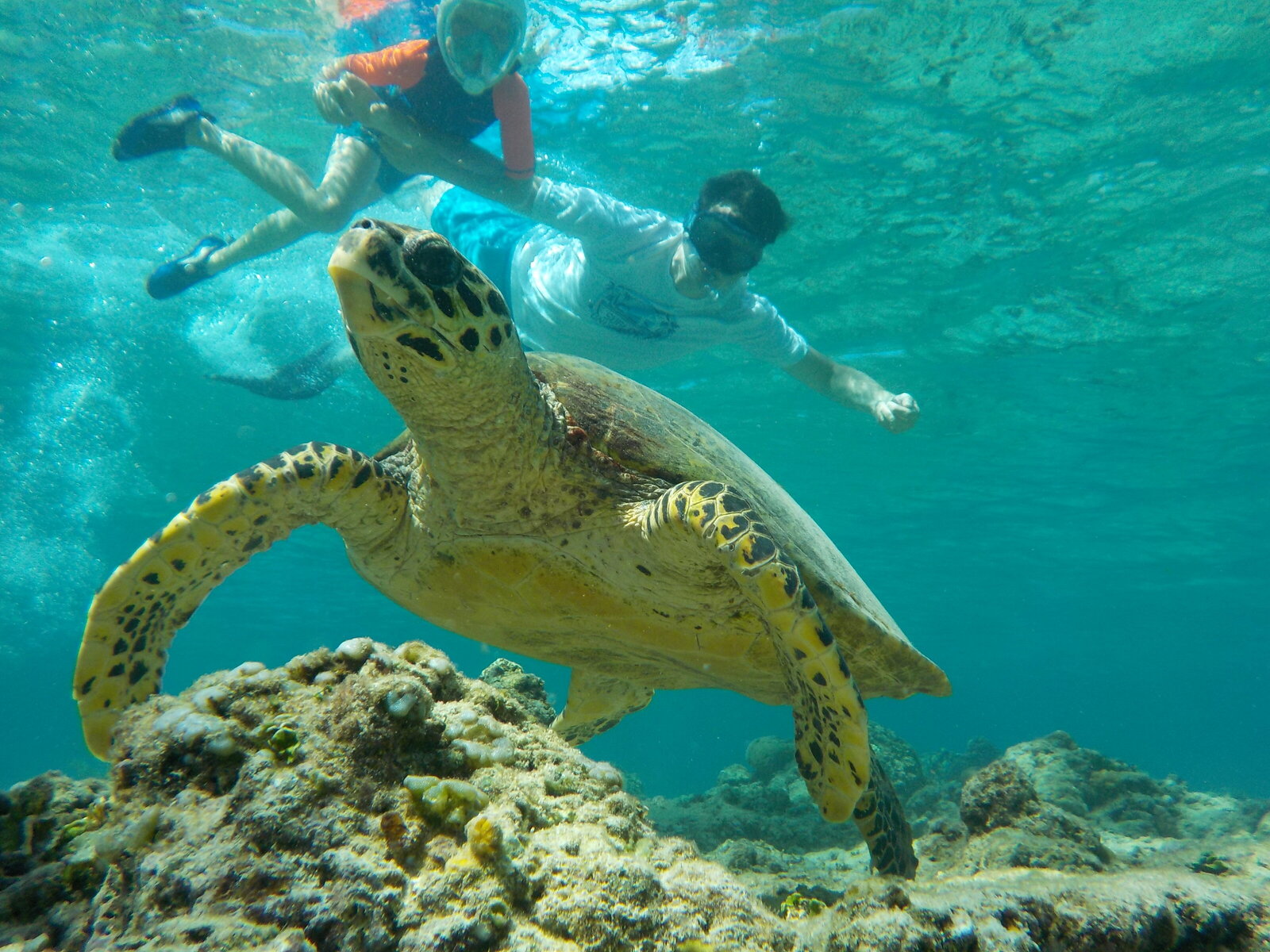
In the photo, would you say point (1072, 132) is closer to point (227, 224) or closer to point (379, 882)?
point (379, 882)

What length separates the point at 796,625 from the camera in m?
2.41

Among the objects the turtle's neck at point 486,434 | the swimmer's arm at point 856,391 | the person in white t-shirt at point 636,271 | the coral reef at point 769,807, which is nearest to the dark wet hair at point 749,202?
the person in white t-shirt at point 636,271

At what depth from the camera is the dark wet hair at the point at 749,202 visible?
555cm

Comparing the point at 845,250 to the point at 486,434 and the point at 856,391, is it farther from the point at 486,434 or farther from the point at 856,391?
the point at 486,434

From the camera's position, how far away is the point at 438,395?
2518 mm

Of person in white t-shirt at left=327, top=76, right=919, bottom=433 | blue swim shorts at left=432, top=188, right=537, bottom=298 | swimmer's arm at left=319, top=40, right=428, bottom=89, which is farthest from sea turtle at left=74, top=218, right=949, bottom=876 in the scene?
blue swim shorts at left=432, top=188, right=537, bottom=298

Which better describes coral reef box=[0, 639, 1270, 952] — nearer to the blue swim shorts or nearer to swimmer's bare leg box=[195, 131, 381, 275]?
swimmer's bare leg box=[195, 131, 381, 275]

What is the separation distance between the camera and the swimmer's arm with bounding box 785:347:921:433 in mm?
5082

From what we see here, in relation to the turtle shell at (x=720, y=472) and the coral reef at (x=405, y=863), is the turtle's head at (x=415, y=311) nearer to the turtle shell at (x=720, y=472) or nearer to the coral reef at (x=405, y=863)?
the turtle shell at (x=720, y=472)

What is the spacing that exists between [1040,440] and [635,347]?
16219 millimetres

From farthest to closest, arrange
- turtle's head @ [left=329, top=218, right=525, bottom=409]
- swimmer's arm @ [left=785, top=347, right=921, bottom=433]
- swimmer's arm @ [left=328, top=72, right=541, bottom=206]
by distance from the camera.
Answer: swimmer's arm @ [left=328, top=72, right=541, bottom=206] → swimmer's arm @ [left=785, top=347, right=921, bottom=433] → turtle's head @ [left=329, top=218, right=525, bottom=409]

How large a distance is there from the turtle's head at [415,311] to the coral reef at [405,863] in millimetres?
1139

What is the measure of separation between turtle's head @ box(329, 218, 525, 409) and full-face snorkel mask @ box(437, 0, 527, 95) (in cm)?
486

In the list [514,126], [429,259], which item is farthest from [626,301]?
[429,259]
